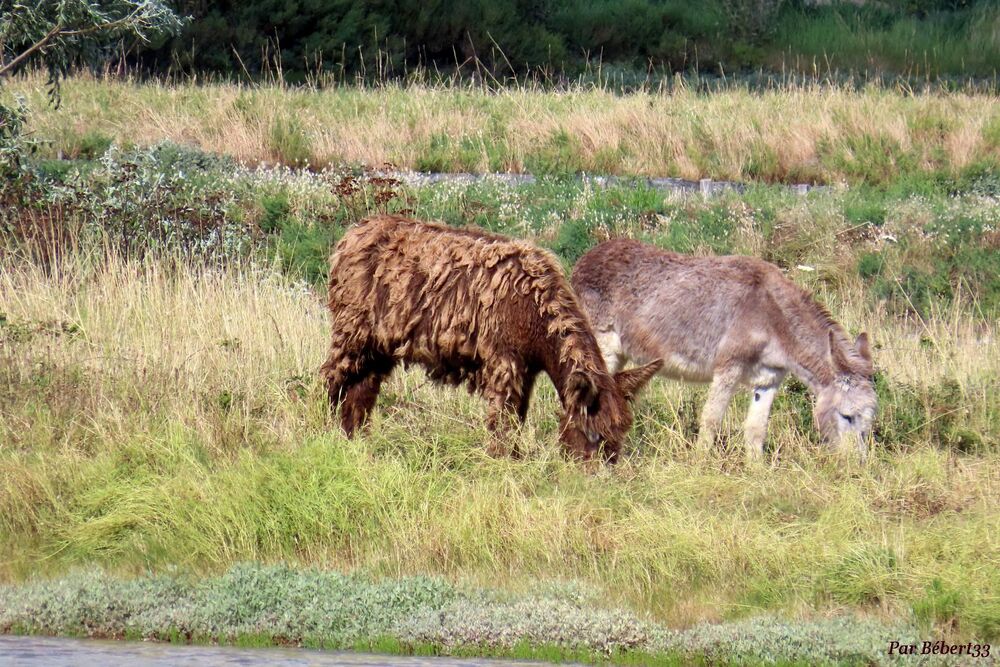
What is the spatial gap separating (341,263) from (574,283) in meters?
2.20

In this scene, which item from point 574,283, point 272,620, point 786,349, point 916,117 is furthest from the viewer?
point 916,117

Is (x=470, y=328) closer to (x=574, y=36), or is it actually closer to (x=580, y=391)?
(x=580, y=391)

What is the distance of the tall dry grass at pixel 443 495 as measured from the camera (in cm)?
700

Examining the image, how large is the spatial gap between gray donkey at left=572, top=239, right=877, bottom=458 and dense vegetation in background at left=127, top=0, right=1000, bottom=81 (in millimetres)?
16976

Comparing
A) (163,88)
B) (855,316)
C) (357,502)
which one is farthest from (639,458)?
(163,88)

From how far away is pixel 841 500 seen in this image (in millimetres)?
7867

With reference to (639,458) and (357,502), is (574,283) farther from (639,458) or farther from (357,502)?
(357,502)

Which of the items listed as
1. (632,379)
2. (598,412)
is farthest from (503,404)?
(632,379)

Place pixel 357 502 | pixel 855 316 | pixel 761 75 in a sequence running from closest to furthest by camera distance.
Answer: pixel 357 502
pixel 855 316
pixel 761 75

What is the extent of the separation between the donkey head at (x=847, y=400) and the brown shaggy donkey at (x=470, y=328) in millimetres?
1721

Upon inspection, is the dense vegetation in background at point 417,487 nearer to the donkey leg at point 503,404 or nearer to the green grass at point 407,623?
the green grass at point 407,623

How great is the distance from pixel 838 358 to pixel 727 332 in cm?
82

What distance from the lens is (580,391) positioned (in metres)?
8.12

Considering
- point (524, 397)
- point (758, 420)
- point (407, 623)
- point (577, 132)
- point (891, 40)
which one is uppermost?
point (524, 397)
